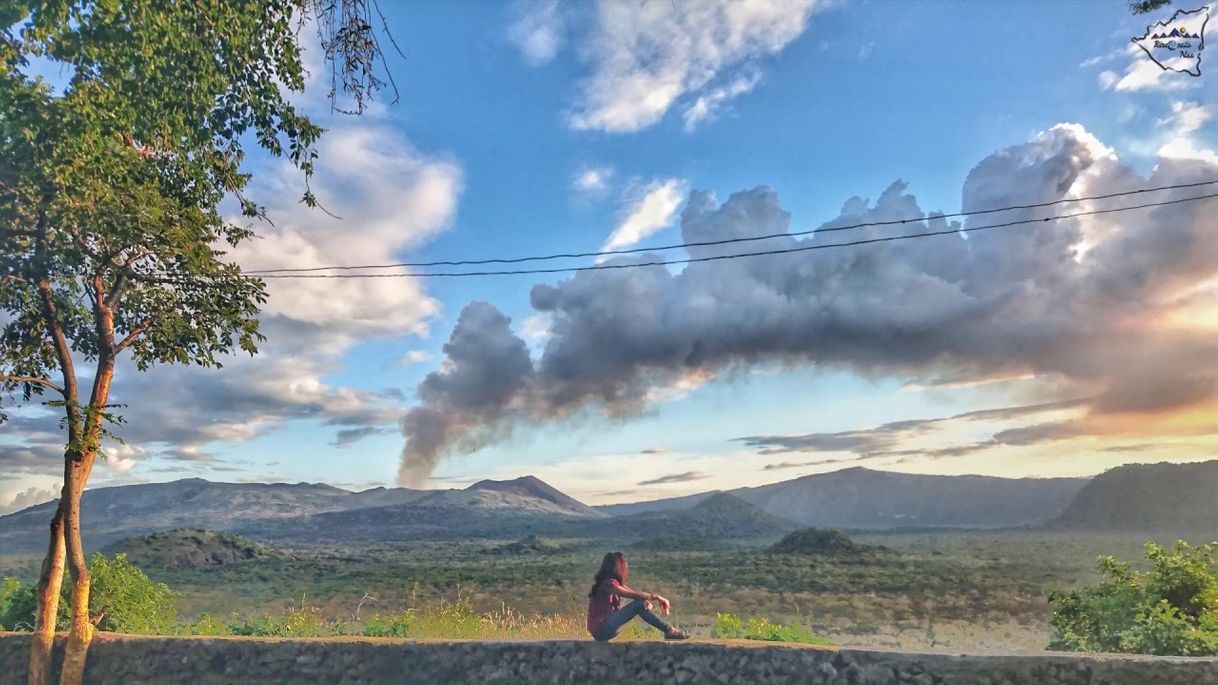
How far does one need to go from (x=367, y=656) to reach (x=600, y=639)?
301cm

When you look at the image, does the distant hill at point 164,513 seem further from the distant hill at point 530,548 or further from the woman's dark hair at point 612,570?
the woman's dark hair at point 612,570

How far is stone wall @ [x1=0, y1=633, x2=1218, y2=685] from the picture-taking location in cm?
738

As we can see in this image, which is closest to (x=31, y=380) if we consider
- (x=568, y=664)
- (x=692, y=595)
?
(x=568, y=664)

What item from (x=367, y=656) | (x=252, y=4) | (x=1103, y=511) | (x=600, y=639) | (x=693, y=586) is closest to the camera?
(x=600, y=639)

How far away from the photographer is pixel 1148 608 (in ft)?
32.9

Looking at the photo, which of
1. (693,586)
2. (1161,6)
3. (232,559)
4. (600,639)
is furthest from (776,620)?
(232,559)

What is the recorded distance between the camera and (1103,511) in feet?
370

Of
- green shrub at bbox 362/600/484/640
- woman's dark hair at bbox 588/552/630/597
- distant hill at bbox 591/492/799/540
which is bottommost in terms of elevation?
distant hill at bbox 591/492/799/540

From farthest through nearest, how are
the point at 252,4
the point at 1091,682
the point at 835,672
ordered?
the point at 252,4, the point at 835,672, the point at 1091,682

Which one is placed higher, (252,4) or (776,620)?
(252,4)

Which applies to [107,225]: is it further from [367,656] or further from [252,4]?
[367,656]

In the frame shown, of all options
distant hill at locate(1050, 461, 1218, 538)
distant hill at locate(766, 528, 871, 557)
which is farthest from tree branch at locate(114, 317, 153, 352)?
distant hill at locate(1050, 461, 1218, 538)

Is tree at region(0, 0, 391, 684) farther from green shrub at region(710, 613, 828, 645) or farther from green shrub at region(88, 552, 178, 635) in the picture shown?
green shrub at region(710, 613, 828, 645)

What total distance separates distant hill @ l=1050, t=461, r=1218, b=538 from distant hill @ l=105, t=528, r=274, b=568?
106 meters
